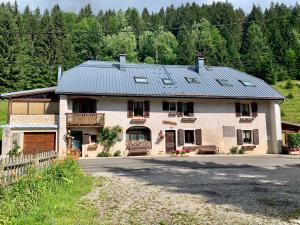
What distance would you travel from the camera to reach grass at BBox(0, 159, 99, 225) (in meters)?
6.30

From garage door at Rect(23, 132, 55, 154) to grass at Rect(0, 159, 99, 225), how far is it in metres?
16.1

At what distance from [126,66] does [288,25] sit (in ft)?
203

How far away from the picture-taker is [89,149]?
26.1 meters

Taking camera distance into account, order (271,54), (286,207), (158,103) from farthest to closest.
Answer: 1. (271,54)
2. (158,103)
3. (286,207)

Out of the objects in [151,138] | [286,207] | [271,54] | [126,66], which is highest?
[271,54]

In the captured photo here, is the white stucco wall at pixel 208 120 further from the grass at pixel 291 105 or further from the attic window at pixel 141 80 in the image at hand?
the grass at pixel 291 105

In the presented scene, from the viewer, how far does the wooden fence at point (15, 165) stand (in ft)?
27.5

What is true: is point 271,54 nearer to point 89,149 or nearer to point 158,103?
point 158,103

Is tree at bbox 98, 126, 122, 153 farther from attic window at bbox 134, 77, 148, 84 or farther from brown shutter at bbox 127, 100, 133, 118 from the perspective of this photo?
attic window at bbox 134, 77, 148, 84

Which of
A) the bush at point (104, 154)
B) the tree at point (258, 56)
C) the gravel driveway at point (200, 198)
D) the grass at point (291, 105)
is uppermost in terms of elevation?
the tree at point (258, 56)

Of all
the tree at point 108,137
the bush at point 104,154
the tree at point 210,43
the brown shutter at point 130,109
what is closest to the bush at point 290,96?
the tree at point 210,43

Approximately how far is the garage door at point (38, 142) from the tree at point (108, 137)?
13.5 ft

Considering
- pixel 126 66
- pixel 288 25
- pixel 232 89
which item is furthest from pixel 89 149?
pixel 288 25

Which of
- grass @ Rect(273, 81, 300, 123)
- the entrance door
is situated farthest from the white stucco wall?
grass @ Rect(273, 81, 300, 123)
